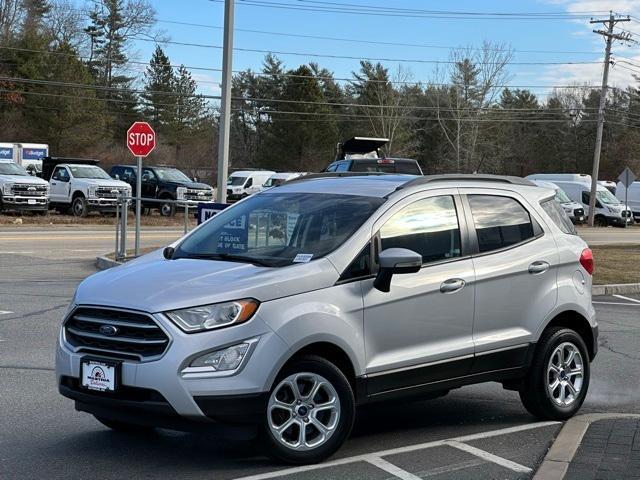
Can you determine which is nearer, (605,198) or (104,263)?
(104,263)

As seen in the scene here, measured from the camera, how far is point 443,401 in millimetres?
7660

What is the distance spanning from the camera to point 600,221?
48.5 m

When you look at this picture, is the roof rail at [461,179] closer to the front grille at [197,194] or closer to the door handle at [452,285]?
the door handle at [452,285]

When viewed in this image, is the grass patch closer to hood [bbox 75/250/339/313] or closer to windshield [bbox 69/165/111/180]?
hood [bbox 75/250/339/313]

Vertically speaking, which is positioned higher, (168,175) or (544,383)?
(168,175)

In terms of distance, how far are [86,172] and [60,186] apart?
1.11 metres

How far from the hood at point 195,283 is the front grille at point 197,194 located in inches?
1133

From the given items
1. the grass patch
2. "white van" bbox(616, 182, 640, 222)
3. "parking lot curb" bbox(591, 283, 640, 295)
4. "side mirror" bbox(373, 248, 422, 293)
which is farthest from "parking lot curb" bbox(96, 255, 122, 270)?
"white van" bbox(616, 182, 640, 222)

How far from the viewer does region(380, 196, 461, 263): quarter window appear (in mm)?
6078

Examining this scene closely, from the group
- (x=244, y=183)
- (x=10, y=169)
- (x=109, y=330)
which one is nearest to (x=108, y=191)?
(x=10, y=169)

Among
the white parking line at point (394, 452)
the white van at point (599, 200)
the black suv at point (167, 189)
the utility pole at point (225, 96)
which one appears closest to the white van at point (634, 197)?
the white van at point (599, 200)

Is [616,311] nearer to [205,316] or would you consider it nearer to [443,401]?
[443,401]

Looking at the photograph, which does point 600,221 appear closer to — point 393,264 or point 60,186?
point 60,186

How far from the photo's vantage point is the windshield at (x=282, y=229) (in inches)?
231
